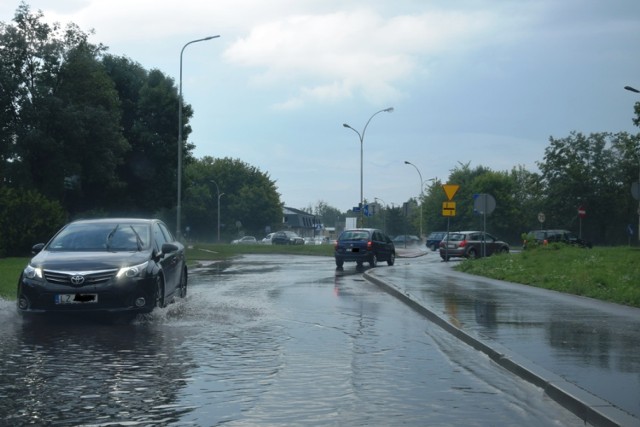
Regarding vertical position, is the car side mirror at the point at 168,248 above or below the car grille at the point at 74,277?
above

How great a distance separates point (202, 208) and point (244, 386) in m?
110

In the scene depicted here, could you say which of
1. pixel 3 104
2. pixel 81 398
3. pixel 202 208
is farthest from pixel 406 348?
pixel 202 208

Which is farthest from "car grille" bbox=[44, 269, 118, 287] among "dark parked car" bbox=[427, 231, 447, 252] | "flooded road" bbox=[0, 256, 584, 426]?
"dark parked car" bbox=[427, 231, 447, 252]

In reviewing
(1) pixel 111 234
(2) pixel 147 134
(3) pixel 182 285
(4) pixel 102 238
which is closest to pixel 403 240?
(2) pixel 147 134

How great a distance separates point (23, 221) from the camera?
107 feet

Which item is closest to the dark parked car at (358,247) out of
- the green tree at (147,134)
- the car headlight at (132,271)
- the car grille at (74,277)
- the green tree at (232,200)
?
the car headlight at (132,271)

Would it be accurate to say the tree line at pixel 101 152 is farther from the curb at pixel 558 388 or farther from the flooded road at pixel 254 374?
the curb at pixel 558 388

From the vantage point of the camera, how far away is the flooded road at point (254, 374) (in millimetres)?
6871

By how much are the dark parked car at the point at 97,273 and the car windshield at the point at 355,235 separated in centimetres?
1945

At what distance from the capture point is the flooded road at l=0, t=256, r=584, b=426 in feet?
22.5

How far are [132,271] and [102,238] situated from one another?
1.60 m

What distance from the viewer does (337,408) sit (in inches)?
280

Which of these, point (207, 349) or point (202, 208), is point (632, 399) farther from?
point (202, 208)

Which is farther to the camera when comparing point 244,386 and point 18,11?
point 18,11
